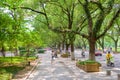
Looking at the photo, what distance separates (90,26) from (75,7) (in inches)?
623

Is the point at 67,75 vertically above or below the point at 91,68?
below

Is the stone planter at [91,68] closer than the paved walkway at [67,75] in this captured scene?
No

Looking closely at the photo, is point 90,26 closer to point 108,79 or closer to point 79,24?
point 108,79

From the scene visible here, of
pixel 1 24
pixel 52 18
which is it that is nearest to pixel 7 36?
pixel 1 24

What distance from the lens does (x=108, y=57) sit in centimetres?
3253

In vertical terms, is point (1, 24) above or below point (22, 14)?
below

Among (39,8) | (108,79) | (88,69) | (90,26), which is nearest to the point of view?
(108,79)

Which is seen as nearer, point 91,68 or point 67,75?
point 67,75

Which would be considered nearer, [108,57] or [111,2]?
[111,2]

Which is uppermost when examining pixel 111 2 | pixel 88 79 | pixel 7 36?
pixel 111 2

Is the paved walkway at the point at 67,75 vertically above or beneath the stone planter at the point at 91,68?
beneath

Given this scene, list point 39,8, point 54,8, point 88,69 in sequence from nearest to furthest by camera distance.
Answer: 1. point 88,69
2. point 39,8
3. point 54,8

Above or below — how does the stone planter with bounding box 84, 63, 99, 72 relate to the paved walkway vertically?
above

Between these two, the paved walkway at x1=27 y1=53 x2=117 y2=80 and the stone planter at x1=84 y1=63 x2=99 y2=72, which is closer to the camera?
the paved walkway at x1=27 y1=53 x2=117 y2=80
